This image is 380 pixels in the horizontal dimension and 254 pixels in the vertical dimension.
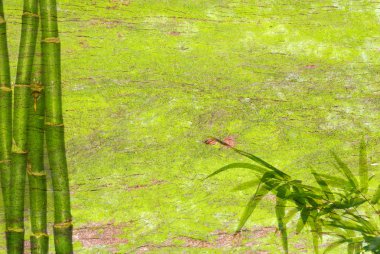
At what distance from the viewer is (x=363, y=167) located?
1.87 metres

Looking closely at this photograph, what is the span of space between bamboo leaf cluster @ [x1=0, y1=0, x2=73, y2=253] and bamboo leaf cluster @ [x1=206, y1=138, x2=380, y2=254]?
0.59 m

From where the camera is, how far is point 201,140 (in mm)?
1865

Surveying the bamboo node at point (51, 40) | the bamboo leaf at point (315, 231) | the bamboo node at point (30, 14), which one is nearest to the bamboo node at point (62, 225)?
the bamboo node at point (51, 40)

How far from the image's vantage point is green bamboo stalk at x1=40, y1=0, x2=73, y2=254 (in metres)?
1.75

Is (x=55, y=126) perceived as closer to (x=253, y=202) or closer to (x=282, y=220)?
(x=253, y=202)

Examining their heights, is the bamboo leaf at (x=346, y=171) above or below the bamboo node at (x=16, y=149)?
below

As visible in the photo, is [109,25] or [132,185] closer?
[132,185]

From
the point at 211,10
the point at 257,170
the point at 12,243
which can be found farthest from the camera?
the point at 211,10

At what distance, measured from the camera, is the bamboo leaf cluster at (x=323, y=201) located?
1806 mm

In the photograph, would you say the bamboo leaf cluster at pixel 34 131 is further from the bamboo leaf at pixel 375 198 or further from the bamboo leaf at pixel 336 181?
the bamboo leaf at pixel 375 198

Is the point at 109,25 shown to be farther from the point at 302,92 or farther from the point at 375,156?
the point at 375,156

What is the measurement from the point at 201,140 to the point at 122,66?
1.37 feet

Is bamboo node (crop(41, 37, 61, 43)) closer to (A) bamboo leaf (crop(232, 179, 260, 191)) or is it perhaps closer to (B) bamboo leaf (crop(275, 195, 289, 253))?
(A) bamboo leaf (crop(232, 179, 260, 191))

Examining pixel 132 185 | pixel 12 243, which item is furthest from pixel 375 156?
pixel 12 243
